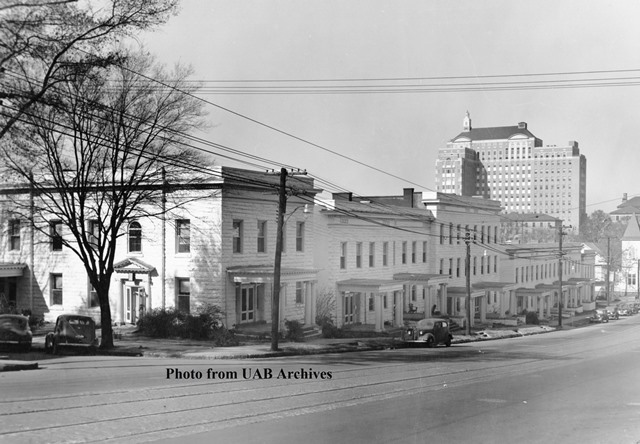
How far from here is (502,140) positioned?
431 feet

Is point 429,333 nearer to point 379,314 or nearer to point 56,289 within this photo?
point 379,314

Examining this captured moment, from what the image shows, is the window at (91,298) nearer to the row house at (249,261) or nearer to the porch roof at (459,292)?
the row house at (249,261)

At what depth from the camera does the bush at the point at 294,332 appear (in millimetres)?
34816

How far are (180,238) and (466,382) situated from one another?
19.6 meters

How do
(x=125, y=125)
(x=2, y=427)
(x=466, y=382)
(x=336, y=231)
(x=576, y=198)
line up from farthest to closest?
(x=576, y=198) → (x=336, y=231) → (x=125, y=125) → (x=466, y=382) → (x=2, y=427)

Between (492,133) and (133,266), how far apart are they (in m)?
109

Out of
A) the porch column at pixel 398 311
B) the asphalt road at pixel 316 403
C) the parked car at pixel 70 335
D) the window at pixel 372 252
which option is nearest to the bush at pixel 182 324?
the parked car at pixel 70 335

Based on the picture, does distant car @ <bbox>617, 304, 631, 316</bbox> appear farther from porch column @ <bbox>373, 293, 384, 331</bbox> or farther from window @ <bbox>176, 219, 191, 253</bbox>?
window @ <bbox>176, 219, 191, 253</bbox>

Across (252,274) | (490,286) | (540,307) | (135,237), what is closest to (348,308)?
(252,274)

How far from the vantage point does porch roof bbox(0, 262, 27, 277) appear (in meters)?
38.2

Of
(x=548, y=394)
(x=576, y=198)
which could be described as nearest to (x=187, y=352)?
(x=548, y=394)

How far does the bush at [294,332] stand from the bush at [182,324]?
10.3 ft

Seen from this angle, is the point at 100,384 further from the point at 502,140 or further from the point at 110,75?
the point at 502,140

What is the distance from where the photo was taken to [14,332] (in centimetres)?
2675
